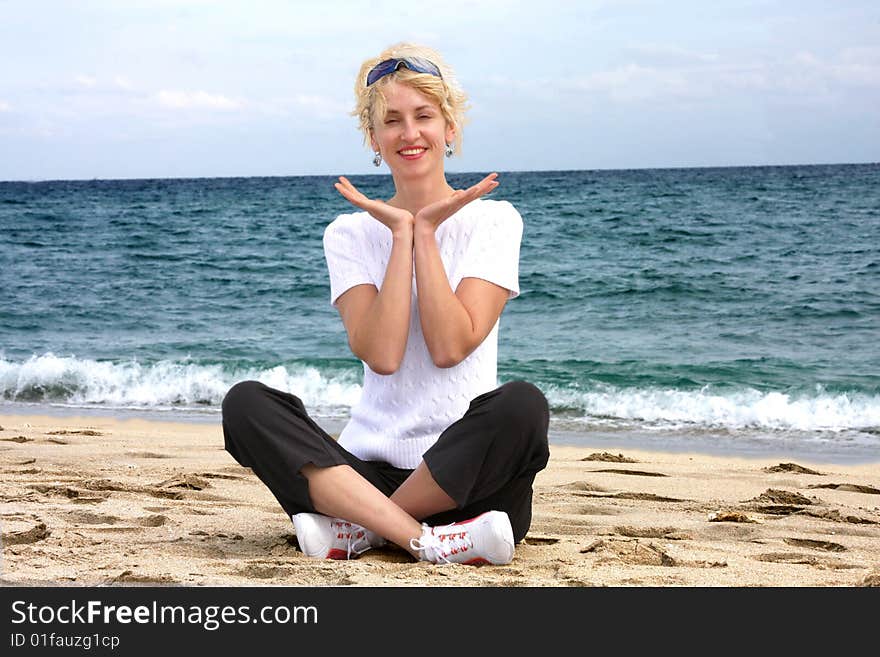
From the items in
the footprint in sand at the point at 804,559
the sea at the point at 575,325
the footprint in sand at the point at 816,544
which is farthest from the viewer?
the sea at the point at 575,325

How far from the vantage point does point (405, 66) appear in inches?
127

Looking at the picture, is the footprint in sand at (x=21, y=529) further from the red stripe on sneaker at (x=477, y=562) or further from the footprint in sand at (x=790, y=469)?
the footprint in sand at (x=790, y=469)

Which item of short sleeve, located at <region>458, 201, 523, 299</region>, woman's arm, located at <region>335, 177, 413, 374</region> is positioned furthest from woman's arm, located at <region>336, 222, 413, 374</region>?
short sleeve, located at <region>458, 201, 523, 299</region>

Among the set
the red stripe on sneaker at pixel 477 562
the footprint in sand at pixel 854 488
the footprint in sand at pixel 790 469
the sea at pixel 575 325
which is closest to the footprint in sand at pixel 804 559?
the red stripe on sneaker at pixel 477 562

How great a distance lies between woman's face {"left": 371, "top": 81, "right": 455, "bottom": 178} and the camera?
326 cm

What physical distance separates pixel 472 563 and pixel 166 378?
688 centimetres

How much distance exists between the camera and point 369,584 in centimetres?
280

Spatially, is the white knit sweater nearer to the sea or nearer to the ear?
the ear

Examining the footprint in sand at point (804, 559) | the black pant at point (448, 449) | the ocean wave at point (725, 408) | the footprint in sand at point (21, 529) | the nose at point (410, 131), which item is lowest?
the ocean wave at point (725, 408)

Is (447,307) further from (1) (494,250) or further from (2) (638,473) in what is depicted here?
(2) (638,473)

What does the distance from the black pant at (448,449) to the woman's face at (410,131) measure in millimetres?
836

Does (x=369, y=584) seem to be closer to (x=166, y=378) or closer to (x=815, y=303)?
(x=166, y=378)

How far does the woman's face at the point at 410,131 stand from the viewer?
3.26 m

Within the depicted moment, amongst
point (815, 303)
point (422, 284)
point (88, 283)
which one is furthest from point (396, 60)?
point (88, 283)
